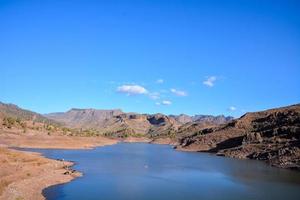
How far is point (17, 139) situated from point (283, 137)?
92.6m

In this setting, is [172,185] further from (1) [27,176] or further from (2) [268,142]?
(2) [268,142]

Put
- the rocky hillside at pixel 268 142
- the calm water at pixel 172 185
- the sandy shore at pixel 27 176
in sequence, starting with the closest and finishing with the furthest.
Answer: the sandy shore at pixel 27 176, the calm water at pixel 172 185, the rocky hillside at pixel 268 142

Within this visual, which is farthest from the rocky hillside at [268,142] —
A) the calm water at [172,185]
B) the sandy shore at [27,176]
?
the sandy shore at [27,176]

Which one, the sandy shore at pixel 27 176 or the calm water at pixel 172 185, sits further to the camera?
the calm water at pixel 172 185

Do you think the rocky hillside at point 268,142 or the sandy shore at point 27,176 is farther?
the rocky hillside at point 268,142

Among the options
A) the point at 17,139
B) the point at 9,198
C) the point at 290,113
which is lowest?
the point at 9,198

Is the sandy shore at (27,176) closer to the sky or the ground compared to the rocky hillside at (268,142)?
Answer: closer to the ground

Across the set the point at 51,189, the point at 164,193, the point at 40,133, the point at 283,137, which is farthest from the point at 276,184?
the point at 40,133

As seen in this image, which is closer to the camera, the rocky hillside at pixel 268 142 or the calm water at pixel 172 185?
the calm water at pixel 172 185

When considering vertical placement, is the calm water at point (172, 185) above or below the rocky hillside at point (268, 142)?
below

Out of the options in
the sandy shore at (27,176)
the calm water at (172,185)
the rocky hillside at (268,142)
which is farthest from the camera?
the rocky hillside at (268,142)

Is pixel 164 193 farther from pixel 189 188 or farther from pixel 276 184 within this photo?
pixel 276 184

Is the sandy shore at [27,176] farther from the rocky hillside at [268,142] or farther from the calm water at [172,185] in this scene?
the rocky hillside at [268,142]

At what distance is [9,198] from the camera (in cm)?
4584
